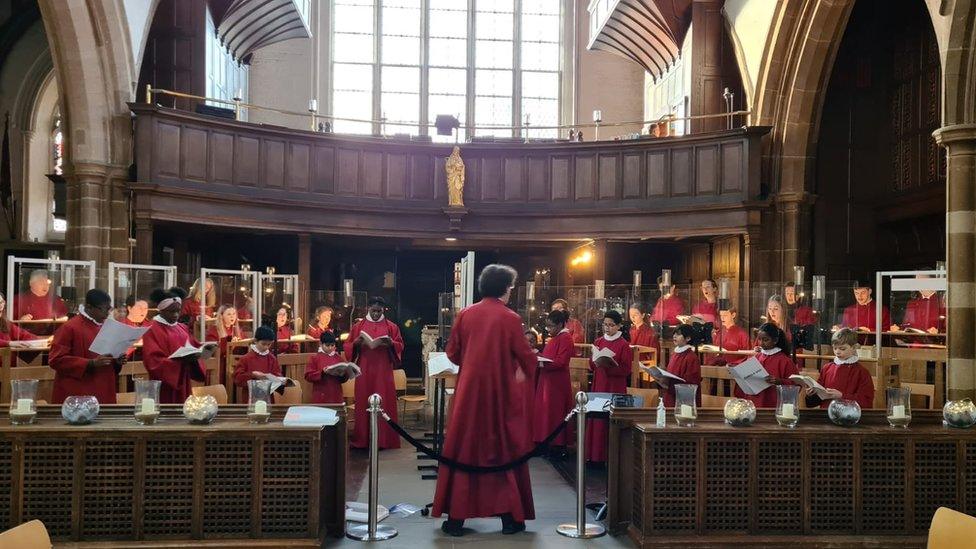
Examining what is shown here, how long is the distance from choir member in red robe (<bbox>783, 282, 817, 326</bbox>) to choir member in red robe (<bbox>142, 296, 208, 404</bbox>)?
305 inches

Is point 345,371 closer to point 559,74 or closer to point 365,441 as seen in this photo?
point 365,441

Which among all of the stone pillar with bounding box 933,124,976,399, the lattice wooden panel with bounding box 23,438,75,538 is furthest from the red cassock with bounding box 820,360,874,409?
the lattice wooden panel with bounding box 23,438,75,538

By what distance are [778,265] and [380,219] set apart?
6.66m

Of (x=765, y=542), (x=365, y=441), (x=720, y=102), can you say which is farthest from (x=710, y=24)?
(x=765, y=542)

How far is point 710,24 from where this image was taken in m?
14.6

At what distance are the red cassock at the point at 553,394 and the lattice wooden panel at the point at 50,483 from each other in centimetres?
464

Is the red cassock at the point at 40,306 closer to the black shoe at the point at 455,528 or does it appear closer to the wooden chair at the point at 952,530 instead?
the black shoe at the point at 455,528

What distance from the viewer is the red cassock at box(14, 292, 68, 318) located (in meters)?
8.91

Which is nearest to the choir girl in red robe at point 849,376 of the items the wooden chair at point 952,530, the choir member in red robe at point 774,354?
the choir member in red robe at point 774,354

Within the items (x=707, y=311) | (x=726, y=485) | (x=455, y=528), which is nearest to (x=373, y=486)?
(x=455, y=528)

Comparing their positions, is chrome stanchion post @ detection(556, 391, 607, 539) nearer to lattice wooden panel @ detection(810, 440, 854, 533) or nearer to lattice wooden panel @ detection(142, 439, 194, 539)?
lattice wooden panel @ detection(810, 440, 854, 533)

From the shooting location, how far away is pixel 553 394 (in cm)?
812

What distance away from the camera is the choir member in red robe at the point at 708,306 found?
36.0 ft

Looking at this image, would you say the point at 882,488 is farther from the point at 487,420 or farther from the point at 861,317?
the point at 861,317
